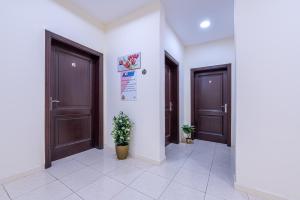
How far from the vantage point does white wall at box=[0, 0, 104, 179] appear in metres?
1.64

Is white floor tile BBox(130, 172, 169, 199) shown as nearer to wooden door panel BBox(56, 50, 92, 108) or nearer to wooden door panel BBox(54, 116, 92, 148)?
wooden door panel BBox(54, 116, 92, 148)

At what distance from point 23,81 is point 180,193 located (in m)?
2.40

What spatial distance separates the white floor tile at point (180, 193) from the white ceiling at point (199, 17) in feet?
8.92

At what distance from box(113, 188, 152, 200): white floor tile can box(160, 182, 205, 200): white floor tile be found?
0.70ft

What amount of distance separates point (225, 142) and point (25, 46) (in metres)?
4.26

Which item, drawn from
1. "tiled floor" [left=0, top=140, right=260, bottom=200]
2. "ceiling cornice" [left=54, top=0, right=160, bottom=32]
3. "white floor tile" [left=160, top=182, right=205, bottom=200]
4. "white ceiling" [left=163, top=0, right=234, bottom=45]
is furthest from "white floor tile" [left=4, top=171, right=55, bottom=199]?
"white ceiling" [left=163, top=0, right=234, bottom=45]

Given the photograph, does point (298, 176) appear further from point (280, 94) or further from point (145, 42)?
point (145, 42)

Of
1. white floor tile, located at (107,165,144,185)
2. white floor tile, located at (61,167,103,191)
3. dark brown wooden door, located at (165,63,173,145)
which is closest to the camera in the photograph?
white floor tile, located at (61,167,103,191)

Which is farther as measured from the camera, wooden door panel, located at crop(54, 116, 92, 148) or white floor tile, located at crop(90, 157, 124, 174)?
wooden door panel, located at crop(54, 116, 92, 148)

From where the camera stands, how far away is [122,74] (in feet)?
8.67

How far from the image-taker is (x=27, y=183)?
1.64 m

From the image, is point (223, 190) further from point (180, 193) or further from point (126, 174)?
point (126, 174)

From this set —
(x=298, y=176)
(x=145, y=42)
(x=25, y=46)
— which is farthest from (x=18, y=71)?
(x=298, y=176)

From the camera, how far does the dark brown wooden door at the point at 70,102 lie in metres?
2.28
